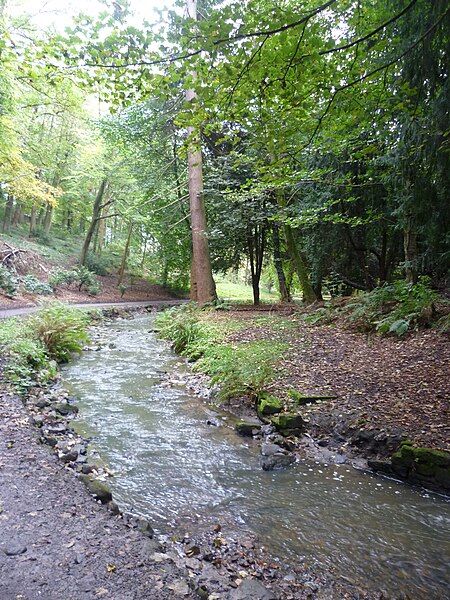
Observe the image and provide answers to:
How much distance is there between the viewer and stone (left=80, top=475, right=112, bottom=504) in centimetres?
324

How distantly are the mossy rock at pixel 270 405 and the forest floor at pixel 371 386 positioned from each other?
17 cm

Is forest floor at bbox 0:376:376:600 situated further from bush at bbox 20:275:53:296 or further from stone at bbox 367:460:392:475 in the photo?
bush at bbox 20:275:53:296

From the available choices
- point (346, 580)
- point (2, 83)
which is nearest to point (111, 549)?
point (346, 580)

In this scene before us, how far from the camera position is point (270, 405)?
17.8 ft

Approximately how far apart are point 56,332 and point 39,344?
2.34 feet

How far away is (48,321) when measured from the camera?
8445 mm

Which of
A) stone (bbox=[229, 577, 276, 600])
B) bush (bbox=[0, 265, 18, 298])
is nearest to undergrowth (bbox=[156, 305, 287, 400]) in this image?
stone (bbox=[229, 577, 276, 600])

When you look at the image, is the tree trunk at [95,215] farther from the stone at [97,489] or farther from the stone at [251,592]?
the stone at [251,592]

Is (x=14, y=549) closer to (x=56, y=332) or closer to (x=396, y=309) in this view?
(x=56, y=332)

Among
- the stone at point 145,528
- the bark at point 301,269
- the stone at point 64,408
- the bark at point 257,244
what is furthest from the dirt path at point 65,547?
the bark at point 257,244

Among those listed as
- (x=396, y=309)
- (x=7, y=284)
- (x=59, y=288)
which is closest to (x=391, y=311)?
(x=396, y=309)

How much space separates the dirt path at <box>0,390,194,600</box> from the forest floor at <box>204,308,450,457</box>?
2.96m

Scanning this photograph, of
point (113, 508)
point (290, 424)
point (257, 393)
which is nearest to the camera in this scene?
point (113, 508)

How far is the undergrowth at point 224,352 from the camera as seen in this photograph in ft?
20.1
